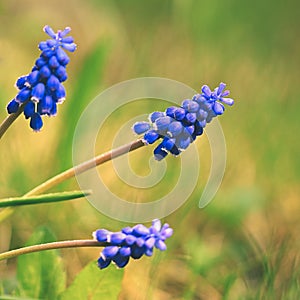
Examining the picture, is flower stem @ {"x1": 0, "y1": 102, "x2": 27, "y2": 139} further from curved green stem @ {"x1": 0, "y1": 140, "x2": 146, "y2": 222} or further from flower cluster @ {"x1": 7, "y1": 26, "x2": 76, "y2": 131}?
curved green stem @ {"x1": 0, "y1": 140, "x2": 146, "y2": 222}

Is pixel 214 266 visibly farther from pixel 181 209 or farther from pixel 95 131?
pixel 95 131

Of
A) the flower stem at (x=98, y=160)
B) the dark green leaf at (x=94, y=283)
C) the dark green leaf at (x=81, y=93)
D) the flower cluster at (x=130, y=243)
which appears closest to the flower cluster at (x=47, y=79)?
the flower stem at (x=98, y=160)

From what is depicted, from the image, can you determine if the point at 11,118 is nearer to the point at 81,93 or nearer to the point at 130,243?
the point at 130,243

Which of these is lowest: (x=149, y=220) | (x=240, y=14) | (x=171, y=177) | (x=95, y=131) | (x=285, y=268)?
(x=285, y=268)

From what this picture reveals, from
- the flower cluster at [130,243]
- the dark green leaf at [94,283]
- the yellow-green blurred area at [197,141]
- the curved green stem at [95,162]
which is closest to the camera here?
the flower cluster at [130,243]

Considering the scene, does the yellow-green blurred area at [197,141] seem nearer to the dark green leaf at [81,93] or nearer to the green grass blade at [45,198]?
the dark green leaf at [81,93]

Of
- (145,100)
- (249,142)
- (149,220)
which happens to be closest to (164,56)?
(145,100)

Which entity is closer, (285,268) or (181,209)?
(285,268)
